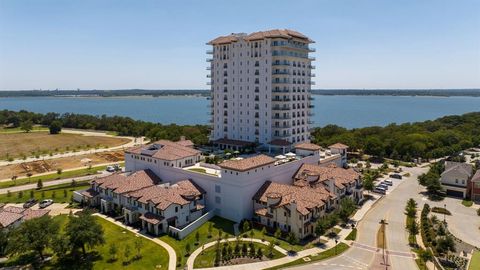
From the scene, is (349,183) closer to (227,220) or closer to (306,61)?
(227,220)

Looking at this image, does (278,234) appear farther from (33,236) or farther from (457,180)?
(457,180)

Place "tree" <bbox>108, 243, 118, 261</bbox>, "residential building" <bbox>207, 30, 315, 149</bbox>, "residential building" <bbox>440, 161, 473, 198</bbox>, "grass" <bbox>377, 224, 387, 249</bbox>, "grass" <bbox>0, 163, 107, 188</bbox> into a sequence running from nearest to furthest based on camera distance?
"tree" <bbox>108, 243, 118, 261</bbox> → "grass" <bbox>377, 224, 387, 249</bbox> → "residential building" <bbox>440, 161, 473, 198</bbox> → "grass" <bbox>0, 163, 107, 188</bbox> → "residential building" <bbox>207, 30, 315, 149</bbox>

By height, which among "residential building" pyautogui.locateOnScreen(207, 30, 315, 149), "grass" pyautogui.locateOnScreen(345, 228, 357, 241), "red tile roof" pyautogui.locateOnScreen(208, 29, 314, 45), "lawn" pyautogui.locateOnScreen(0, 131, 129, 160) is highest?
"red tile roof" pyautogui.locateOnScreen(208, 29, 314, 45)

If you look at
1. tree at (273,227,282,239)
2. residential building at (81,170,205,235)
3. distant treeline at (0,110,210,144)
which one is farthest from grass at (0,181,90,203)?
distant treeline at (0,110,210,144)

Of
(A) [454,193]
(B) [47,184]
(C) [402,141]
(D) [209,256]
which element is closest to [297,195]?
(D) [209,256]

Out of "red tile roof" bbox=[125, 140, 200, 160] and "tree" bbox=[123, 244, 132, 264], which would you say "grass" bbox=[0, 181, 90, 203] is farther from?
"tree" bbox=[123, 244, 132, 264]

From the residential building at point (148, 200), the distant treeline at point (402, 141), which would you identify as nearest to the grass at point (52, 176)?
the residential building at point (148, 200)
